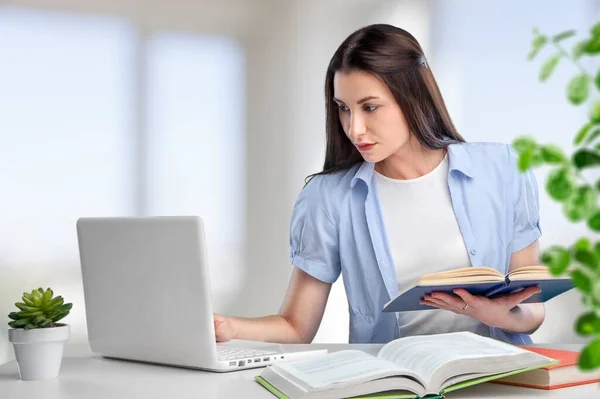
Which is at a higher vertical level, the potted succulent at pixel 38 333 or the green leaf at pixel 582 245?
the green leaf at pixel 582 245

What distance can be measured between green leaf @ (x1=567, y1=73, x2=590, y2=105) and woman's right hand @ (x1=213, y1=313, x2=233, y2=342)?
4.40 feet

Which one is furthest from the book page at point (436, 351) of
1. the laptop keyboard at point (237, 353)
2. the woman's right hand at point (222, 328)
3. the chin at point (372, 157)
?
the chin at point (372, 157)

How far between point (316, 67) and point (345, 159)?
2336 millimetres

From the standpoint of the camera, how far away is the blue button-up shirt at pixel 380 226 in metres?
2.03

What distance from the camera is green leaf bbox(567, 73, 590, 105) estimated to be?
1.31 ft

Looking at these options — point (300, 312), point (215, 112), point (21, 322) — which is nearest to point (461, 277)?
point (300, 312)

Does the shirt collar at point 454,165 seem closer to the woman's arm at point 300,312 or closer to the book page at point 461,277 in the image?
the woman's arm at point 300,312

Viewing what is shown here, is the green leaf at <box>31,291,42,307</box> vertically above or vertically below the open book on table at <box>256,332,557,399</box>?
above

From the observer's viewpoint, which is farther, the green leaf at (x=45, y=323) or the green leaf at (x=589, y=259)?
the green leaf at (x=45, y=323)

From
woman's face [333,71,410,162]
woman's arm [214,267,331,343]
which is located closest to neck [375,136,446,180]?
woman's face [333,71,410,162]

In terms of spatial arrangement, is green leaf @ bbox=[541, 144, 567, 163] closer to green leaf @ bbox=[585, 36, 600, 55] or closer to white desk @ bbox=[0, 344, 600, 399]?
green leaf @ bbox=[585, 36, 600, 55]

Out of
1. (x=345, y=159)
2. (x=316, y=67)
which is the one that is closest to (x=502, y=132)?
(x=316, y=67)

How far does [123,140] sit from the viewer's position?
416cm

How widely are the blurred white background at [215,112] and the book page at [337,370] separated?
9.84 feet
